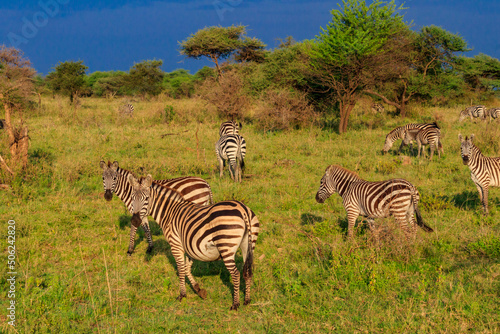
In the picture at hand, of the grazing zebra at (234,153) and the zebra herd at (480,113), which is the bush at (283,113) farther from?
the zebra herd at (480,113)

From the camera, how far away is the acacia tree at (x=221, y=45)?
3111 centimetres

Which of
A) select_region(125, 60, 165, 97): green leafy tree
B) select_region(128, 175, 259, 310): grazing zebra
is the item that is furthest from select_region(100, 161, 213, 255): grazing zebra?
select_region(125, 60, 165, 97): green leafy tree

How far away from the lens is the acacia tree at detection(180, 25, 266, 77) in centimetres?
3111

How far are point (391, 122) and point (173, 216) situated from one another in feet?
64.3

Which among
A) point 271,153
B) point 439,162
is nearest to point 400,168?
point 439,162

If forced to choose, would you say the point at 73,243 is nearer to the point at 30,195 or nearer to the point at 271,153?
the point at 30,195

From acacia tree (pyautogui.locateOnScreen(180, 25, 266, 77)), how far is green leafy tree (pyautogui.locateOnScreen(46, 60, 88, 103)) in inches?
347

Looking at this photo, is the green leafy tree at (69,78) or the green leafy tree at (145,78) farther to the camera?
the green leafy tree at (145,78)

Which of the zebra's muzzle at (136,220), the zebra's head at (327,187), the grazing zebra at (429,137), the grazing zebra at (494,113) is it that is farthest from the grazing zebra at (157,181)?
the grazing zebra at (494,113)

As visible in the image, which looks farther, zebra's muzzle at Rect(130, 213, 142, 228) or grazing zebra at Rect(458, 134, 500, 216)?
grazing zebra at Rect(458, 134, 500, 216)

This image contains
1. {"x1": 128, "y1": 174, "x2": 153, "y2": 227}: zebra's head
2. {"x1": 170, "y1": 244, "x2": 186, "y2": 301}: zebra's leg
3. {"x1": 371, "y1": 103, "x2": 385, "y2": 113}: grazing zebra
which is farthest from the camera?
{"x1": 371, "y1": 103, "x2": 385, "y2": 113}: grazing zebra

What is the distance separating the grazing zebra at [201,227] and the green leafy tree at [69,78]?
80.2 ft

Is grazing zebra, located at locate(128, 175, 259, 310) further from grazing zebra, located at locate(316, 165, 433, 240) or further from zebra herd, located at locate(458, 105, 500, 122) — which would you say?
zebra herd, located at locate(458, 105, 500, 122)

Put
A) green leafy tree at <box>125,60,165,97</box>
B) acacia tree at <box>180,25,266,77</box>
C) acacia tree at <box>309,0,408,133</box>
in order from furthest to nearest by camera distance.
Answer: green leafy tree at <box>125,60,165,97</box>, acacia tree at <box>180,25,266,77</box>, acacia tree at <box>309,0,408,133</box>
